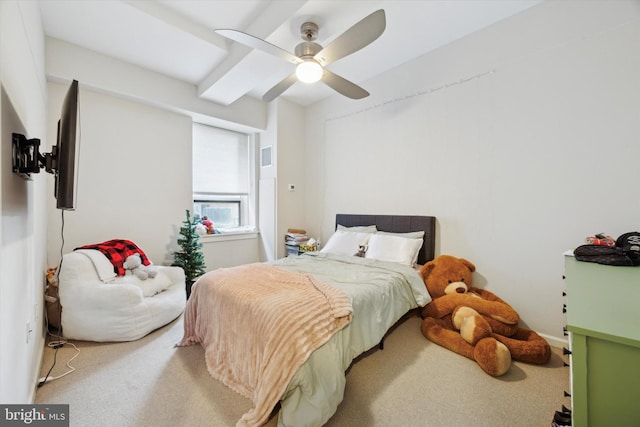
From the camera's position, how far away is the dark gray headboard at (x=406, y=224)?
2.81 meters

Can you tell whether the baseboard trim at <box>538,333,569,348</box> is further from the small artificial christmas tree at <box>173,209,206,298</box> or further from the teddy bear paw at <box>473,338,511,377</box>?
the small artificial christmas tree at <box>173,209,206,298</box>

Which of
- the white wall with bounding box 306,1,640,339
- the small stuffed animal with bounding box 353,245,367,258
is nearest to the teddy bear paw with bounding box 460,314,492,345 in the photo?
the white wall with bounding box 306,1,640,339

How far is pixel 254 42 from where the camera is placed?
6.08 feet

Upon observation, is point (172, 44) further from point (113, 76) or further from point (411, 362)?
point (411, 362)

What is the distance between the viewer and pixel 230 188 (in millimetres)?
4227

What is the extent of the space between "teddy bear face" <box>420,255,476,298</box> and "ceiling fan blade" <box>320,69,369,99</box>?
1.85 metres

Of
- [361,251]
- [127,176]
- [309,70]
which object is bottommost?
[361,251]

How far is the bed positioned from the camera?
1.30 meters

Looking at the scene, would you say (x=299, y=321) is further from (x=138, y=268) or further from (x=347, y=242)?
(x=138, y=268)

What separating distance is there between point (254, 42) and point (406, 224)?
239cm

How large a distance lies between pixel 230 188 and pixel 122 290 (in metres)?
2.30

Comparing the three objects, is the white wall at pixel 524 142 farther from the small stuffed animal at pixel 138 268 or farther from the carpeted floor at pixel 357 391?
the small stuffed animal at pixel 138 268

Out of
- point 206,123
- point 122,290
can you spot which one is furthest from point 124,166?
point 122,290

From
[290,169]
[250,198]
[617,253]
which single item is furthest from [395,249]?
[250,198]
